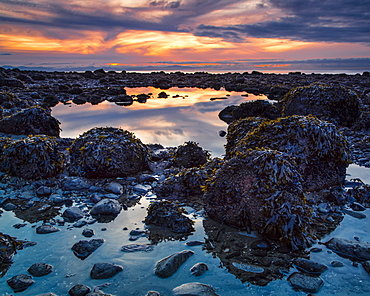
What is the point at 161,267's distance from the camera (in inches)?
134

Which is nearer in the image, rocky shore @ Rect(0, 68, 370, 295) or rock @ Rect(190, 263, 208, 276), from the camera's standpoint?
rock @ Rect(190, 263, 208, 276)

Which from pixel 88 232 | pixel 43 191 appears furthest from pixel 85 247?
pixel 43 191

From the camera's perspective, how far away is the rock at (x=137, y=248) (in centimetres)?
379

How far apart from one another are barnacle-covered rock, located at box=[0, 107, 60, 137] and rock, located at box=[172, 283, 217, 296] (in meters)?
8.89

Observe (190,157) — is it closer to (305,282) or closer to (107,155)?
(107,155)

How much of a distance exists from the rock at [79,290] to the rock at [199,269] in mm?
1194

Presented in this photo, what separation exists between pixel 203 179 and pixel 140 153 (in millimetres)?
2129

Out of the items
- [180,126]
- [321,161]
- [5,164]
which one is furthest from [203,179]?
[180,126]

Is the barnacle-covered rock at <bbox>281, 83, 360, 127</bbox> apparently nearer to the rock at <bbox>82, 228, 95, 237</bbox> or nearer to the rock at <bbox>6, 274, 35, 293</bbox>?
the rock at <bbox>82, 228, 95, 237</bbox>

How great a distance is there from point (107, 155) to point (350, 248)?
501cm

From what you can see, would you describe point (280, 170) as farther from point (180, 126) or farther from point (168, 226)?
point (180, 126)

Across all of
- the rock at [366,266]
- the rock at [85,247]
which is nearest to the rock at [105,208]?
the rock at [85,247]

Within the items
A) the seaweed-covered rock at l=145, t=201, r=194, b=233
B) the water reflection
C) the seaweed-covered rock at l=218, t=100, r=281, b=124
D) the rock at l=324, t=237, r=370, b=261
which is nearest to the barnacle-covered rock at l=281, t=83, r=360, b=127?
the seaweed-covered rock at l=218, t=100, r=281, b=124

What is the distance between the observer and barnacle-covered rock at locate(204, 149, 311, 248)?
3975 millimetres
